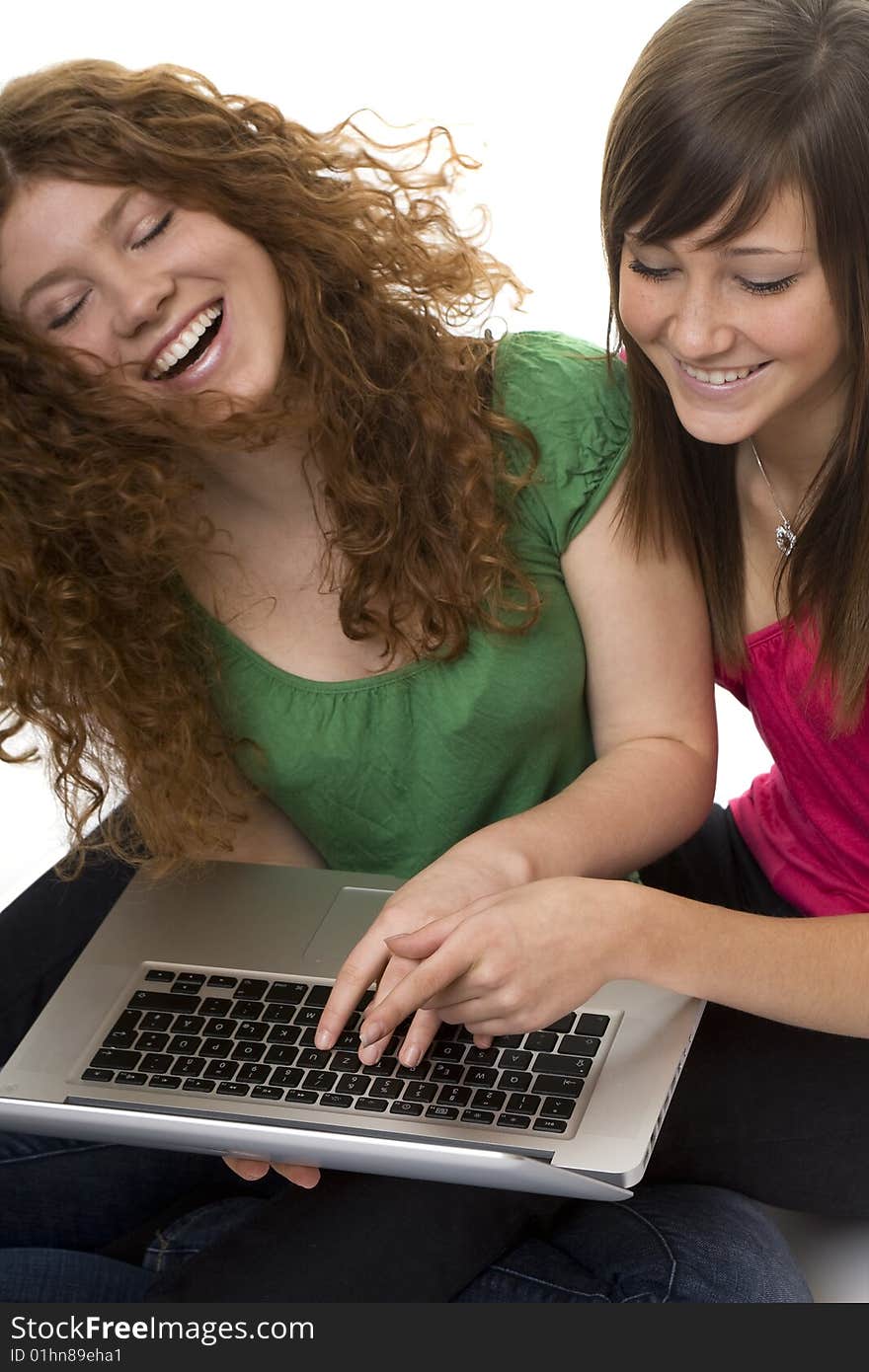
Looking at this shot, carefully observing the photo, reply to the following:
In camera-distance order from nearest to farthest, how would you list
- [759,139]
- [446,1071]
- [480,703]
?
1. [759,139]
2. [446,1071]
3. [480,703]

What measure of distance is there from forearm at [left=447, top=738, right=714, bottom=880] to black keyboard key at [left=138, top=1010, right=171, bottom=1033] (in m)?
0.29

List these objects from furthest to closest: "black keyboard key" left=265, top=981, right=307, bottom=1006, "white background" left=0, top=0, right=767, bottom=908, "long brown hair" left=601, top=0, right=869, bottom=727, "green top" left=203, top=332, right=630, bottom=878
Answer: "white background" left=0, top=0, right=767, bottom=908
"green top" left=203, top=332, right=630, bottom=878
"black keyboard key" left=265, top=981, right=307, bottom=1006
"long brown hair" left=601, top=0, right=869, bottom=727

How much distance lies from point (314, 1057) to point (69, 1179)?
1.32 feet

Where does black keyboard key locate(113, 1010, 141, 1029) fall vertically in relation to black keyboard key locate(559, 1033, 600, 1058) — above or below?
below

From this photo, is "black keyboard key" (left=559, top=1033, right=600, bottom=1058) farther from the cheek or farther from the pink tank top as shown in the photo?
the cheek

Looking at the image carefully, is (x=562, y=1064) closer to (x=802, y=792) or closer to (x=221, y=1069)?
(x=221, y=1069)

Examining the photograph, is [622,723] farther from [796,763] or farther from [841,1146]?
[841,1146]

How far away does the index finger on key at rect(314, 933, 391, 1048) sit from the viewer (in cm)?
127

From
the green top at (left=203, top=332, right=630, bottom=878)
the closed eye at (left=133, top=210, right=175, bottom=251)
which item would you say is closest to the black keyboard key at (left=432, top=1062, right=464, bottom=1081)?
the green top at (left=203, top=332, right=630, bottom=878)

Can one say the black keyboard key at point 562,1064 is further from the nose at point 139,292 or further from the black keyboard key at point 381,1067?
the nose at point 139,292

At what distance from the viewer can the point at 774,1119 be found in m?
1.43

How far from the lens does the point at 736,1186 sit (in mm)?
1446

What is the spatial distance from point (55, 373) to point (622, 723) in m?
0.60

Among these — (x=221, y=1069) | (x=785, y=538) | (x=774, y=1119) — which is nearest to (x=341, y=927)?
(x=221, y=1069)
